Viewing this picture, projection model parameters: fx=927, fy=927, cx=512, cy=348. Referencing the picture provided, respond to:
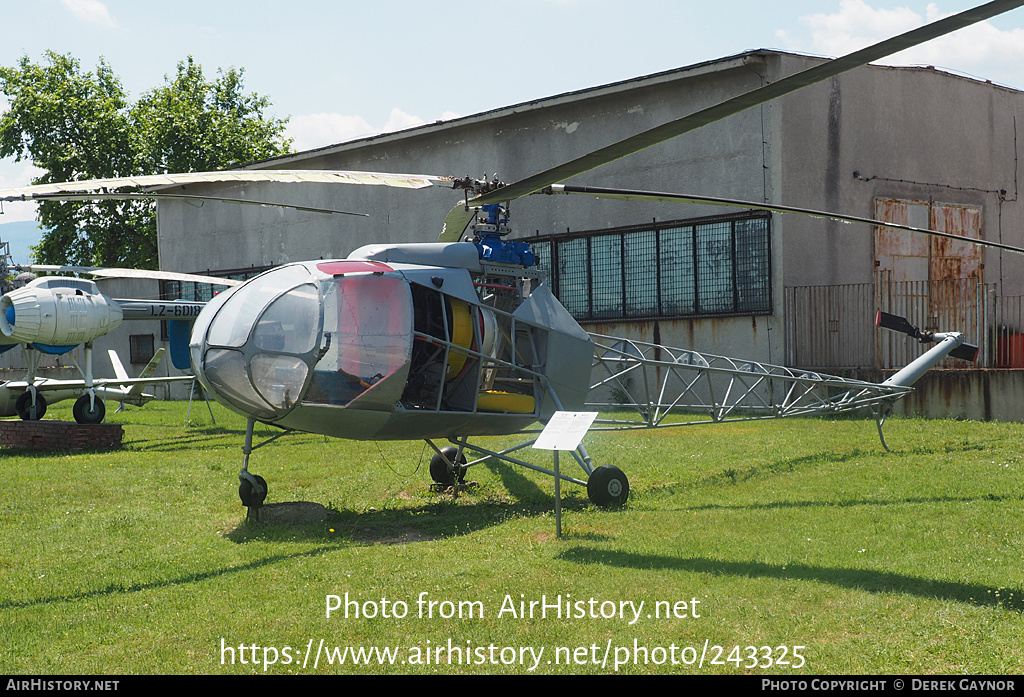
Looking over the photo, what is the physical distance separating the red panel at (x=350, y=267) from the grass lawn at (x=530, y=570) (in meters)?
2.41

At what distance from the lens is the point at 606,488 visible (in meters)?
9.31

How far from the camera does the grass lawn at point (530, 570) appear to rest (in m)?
5.24

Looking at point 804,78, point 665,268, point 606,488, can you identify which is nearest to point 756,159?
point 665,268

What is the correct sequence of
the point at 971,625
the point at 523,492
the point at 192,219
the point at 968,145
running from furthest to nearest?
1. the point at 192,219
2. the point at 968,145
3. the point at 523,492
4. the point at 971,625

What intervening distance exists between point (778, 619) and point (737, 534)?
7.71 ft

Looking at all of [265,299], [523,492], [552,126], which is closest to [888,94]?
[552,126]

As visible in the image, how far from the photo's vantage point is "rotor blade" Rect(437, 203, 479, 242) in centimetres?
950

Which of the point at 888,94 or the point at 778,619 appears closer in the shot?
the point at 778,619

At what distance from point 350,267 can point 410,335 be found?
0.83 metres

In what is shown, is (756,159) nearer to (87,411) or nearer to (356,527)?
(356,527)

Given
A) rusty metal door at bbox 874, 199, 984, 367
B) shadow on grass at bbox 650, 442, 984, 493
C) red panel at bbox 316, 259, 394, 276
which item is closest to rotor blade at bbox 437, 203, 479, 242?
red panel at bbox 316, 259, 394, 276

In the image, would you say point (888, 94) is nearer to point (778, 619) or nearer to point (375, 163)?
point (375, 163)

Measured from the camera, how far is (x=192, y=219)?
30.1 m

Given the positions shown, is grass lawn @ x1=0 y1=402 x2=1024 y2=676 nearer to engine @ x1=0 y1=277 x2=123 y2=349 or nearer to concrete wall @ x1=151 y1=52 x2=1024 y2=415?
engine @ x1=0 y1=277 x2=123 y2=349
